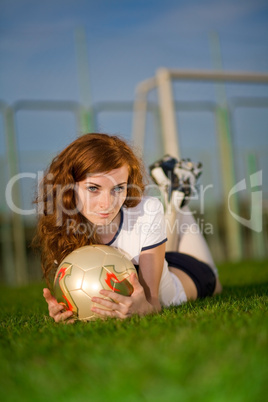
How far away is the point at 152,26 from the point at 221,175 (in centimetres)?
389

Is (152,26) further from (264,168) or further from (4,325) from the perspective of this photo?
(4,325)

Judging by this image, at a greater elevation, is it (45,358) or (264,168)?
(264,168)

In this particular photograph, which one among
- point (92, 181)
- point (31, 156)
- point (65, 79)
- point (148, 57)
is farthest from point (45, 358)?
point (148, 57)

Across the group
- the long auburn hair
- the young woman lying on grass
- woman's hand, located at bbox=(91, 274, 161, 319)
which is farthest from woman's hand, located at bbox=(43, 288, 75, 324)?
the long auburn hair

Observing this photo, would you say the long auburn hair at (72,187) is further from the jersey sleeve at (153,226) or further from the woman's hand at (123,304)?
the woman's hand at (123,304)

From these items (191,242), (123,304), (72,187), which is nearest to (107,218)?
(72,187)

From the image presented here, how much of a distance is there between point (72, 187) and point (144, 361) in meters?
1.50

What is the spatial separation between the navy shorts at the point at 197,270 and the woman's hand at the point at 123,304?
3.62ft

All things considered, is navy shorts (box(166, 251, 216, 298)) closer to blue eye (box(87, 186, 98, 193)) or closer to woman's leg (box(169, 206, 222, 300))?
woman's leg (box(169, 206, 222, 300))

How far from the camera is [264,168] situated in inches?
336

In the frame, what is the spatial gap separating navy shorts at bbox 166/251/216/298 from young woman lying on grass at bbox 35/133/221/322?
0.15m

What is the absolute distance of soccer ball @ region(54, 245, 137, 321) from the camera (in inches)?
99.7

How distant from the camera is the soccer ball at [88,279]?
253 cm

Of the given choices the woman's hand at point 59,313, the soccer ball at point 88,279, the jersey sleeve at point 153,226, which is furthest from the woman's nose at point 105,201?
the woman's hand at point 59,313
